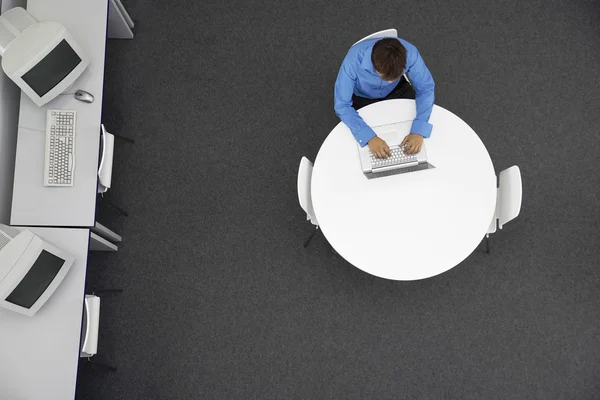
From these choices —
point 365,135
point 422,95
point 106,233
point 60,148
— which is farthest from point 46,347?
point 422,95

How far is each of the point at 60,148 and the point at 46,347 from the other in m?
1.10

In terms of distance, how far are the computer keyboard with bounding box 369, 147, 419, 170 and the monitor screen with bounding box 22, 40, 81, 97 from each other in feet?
5.86

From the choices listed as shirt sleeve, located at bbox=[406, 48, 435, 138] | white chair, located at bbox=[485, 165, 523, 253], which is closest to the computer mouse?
shirt sleeve, located at bbox=[406, 48, 435, 138]

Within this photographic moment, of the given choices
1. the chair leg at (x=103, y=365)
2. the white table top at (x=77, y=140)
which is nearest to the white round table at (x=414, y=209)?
the white table top at (x=77, y=140)

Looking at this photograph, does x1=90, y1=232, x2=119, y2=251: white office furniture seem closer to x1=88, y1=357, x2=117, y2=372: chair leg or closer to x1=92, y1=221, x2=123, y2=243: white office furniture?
x1=92, y1=221, x2=123, y2=243: white office furniture

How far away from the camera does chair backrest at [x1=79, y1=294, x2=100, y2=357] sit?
259 centimetres

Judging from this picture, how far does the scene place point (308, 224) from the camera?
331 cm

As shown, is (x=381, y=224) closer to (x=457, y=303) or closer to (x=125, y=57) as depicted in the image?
(x=457, y=303)

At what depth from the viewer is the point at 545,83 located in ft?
11.2

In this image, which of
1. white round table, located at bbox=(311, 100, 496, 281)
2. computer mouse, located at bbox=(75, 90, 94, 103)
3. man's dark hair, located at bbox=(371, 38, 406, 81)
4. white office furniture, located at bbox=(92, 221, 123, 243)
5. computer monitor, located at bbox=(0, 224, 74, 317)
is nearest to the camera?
man's dark hair, located at bbox=(371, 38, 406, 81)

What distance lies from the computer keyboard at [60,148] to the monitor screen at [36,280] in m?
0.47

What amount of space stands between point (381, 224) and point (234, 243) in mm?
1161

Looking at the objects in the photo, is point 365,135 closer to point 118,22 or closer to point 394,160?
point 394,160

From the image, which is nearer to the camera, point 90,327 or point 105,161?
point 90,327
